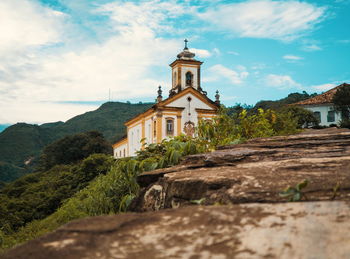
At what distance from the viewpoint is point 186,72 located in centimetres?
4338

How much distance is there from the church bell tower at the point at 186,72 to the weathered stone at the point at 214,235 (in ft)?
134

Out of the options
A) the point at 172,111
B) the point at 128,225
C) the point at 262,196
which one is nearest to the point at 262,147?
the point at 262,196

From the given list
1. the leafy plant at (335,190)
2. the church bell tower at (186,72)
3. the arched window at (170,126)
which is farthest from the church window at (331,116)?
the leafy plant at (335,190)

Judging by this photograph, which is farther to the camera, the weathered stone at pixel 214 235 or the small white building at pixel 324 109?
the small white building at pixel 324 109

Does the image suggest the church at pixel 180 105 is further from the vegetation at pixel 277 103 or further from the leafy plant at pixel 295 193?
the leafy plant at pixel 295 193

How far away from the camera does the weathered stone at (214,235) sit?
1801 millimetres

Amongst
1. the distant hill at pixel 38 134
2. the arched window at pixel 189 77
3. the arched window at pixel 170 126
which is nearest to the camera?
the arched window at pixel 170 126

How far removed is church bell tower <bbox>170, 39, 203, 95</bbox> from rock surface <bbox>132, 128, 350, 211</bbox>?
38.6 metres

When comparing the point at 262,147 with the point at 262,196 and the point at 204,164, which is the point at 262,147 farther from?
the point at 262,196

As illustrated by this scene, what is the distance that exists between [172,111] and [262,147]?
3627 centimetres

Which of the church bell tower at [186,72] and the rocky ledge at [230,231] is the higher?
the church bell tower at [186,72]

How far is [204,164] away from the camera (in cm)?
421

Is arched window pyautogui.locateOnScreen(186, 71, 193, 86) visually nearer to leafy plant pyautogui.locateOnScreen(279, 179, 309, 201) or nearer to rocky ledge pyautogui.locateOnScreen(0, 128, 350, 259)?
rocky ledge pyautogui.locateOnScreen(0, 128, 350, 259)

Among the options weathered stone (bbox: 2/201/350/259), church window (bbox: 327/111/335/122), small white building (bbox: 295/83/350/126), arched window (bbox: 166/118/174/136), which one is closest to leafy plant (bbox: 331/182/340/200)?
weathered stone (bbox: 2/201/350/259)
